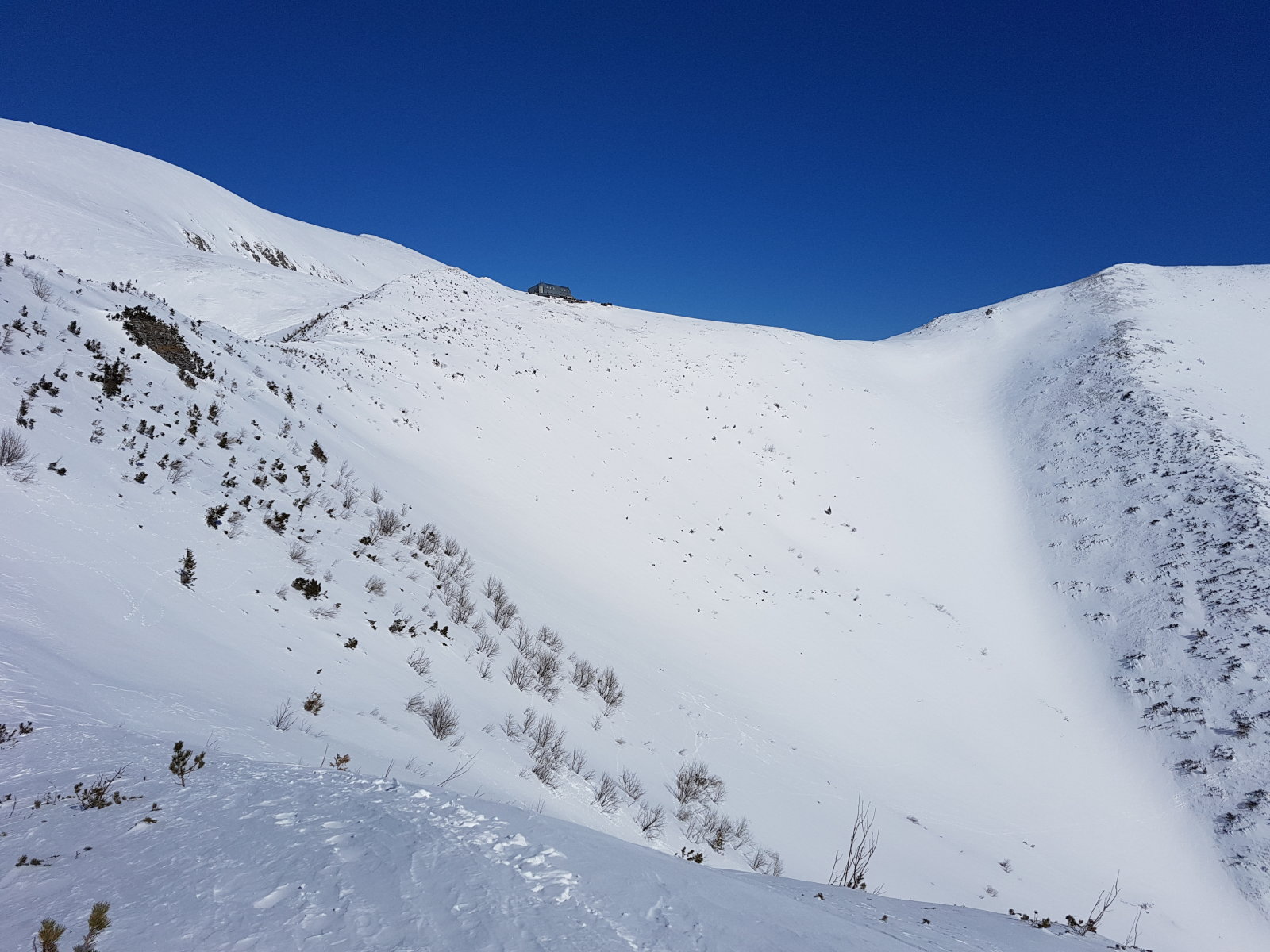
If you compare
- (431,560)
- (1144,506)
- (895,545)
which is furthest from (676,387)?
(431,560)

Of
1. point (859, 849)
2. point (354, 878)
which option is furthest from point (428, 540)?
point (354, 878)

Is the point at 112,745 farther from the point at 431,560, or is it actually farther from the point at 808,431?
the point at 808,431

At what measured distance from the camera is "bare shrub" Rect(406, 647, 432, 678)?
24.0 ft

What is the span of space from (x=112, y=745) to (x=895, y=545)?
22961 mm

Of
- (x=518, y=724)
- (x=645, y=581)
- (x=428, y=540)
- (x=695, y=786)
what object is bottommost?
(x=695, y=786)

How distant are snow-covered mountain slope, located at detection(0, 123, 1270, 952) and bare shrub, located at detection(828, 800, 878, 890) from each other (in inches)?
8.5

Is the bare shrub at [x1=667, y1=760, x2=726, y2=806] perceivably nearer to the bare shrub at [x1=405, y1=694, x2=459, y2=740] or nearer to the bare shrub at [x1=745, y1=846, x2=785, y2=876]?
the bare shrub at [x1=745, y1=846, x2=785, y2=876]

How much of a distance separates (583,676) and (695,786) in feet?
8.11

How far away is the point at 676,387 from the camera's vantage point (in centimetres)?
3000

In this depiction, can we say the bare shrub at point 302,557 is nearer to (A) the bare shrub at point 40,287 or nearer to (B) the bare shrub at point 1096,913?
(A) the bare shrub at point 40,287

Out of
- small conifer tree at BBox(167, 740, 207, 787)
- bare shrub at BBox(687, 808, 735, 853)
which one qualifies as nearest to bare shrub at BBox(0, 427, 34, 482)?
small conifer tree at BBox(167, 740, 207, 787)

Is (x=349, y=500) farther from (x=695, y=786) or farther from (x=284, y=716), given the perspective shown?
(x=695, y=786)

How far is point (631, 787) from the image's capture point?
7.18 meters

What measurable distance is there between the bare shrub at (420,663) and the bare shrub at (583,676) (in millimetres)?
2723
